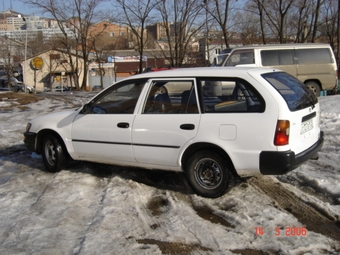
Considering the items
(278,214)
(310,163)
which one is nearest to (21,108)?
(310,163)

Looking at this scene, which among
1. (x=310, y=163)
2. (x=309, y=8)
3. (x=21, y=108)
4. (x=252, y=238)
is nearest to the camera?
(x=252, y=238)

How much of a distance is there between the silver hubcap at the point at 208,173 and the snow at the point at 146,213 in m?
0.22

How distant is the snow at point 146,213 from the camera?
3.76 m

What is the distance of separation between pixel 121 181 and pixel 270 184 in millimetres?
2139

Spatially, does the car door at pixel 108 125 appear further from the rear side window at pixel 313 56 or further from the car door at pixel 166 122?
the rear side window at pixel 313 56

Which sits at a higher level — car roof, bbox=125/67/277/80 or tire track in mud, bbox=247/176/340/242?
car roof, bbox=125/67/277/80

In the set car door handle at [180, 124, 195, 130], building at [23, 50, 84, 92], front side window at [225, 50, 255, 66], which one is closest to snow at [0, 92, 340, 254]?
car door handle at [180, 124, 195, 130]

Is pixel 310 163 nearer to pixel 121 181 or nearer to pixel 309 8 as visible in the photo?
pixel 121 181

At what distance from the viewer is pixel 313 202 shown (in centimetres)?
469

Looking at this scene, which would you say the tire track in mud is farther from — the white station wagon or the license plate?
the license plate

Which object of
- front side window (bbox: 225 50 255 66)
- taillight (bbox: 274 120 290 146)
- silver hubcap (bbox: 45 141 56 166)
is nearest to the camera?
taillight (bbox: 274 120 290 146)

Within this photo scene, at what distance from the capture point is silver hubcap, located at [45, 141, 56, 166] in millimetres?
6457

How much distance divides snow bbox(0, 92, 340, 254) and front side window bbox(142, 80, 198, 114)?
1122 mm

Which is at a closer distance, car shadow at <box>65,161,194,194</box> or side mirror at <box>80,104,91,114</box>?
car shadow at <box>65,161,194,194</box>
